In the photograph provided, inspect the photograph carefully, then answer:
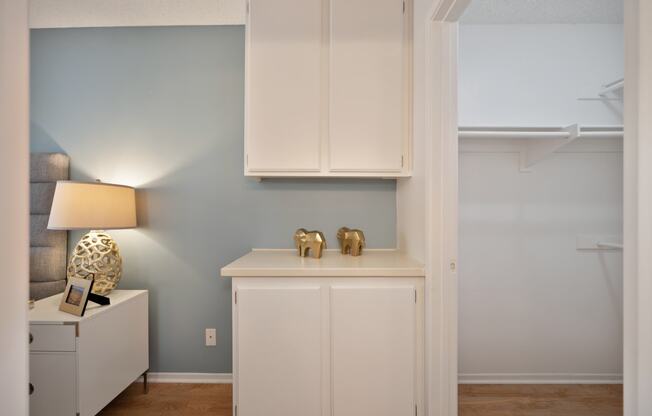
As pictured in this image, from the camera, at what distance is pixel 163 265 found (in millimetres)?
2162

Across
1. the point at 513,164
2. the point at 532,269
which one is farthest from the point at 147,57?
the point at 532,269

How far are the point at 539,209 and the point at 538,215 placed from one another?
4 cm

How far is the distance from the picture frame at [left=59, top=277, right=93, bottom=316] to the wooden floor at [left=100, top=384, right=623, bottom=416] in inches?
27.3

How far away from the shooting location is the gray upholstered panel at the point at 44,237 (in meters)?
2.01

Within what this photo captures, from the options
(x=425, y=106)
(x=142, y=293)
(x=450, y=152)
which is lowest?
(x=142, y=293)

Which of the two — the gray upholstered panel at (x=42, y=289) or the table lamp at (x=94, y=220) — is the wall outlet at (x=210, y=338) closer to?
the table lamp at (x=94, y=220)

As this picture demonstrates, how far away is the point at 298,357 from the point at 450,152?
3.59ft

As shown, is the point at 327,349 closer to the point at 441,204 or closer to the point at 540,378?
the point at 441,204

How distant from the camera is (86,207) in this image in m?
1.74

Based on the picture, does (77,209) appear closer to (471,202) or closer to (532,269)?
(471,202)

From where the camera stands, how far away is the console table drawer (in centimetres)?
147
